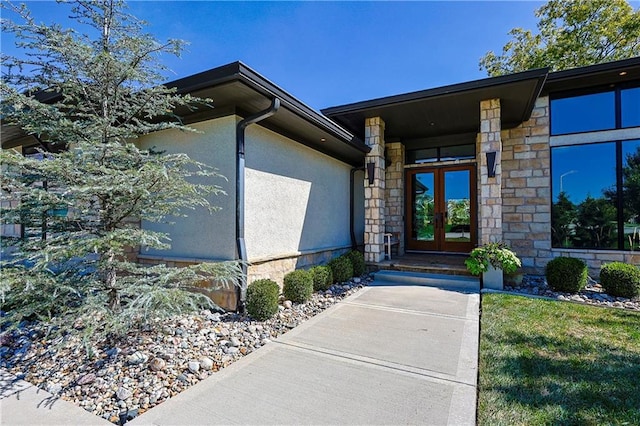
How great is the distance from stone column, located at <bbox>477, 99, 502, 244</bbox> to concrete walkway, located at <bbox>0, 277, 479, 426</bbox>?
2.84 m

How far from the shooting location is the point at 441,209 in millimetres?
8727

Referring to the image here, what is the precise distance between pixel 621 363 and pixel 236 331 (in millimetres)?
4091

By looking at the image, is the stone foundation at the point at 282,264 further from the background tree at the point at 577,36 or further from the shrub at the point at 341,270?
the background tree at the point at 577,36

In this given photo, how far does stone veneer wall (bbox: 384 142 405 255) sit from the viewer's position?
9.04 m

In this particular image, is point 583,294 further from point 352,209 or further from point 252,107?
point 252,107

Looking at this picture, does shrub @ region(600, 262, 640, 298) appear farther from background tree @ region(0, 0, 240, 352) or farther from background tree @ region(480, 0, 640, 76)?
background tree @ region(480, 0, 640, 76)

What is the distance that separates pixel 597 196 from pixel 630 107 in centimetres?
197

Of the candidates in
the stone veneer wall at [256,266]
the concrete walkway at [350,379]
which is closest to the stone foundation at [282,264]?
the stone veneer wall at [256,266]

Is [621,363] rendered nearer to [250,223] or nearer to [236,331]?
[236,331]

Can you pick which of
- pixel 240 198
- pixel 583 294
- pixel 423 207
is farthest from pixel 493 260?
pixel 240 198

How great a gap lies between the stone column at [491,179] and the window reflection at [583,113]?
209 cm

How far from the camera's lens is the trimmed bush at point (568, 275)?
5602 mm

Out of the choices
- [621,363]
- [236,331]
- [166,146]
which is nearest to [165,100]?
[166,146]

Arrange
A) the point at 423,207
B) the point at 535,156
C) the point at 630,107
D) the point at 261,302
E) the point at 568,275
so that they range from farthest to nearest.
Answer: the point at 423,207 < the point at 535,156 < the point at 630,107 < the point at 568,275 < the point at 261,302
